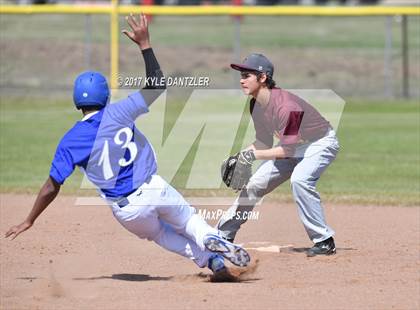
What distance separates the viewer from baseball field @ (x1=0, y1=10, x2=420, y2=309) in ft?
25.6

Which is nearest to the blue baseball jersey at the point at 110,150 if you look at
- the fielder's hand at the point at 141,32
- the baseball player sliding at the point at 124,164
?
the baseball player sliding at the point at 124,164

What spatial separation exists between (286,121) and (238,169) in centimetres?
76

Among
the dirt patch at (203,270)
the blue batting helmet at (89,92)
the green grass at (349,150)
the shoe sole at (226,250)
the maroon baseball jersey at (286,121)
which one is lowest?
the green grass at (349,150)

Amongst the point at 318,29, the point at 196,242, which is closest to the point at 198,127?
the point at 196,242

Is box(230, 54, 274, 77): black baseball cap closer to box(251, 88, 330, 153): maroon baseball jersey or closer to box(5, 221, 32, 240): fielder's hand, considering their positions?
box(251, 88, 330, 153): maroon baseball jersey

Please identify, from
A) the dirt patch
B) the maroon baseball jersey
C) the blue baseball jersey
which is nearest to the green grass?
the dirt patch

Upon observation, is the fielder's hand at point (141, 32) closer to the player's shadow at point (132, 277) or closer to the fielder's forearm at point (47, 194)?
the fielder's forearm at point (47, 194)

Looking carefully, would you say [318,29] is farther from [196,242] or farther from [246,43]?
[196,242]

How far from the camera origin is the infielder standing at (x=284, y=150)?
8.97 metres

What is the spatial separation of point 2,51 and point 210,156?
12.6 metres

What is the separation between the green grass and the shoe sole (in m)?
5.50

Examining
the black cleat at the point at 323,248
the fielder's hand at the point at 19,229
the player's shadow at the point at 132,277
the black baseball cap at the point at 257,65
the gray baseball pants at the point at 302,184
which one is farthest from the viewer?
the black cleat at the point at 323,248

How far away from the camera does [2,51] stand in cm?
2744

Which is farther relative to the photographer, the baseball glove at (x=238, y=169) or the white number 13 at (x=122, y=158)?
the baseball glove at (x=238, y=169)
